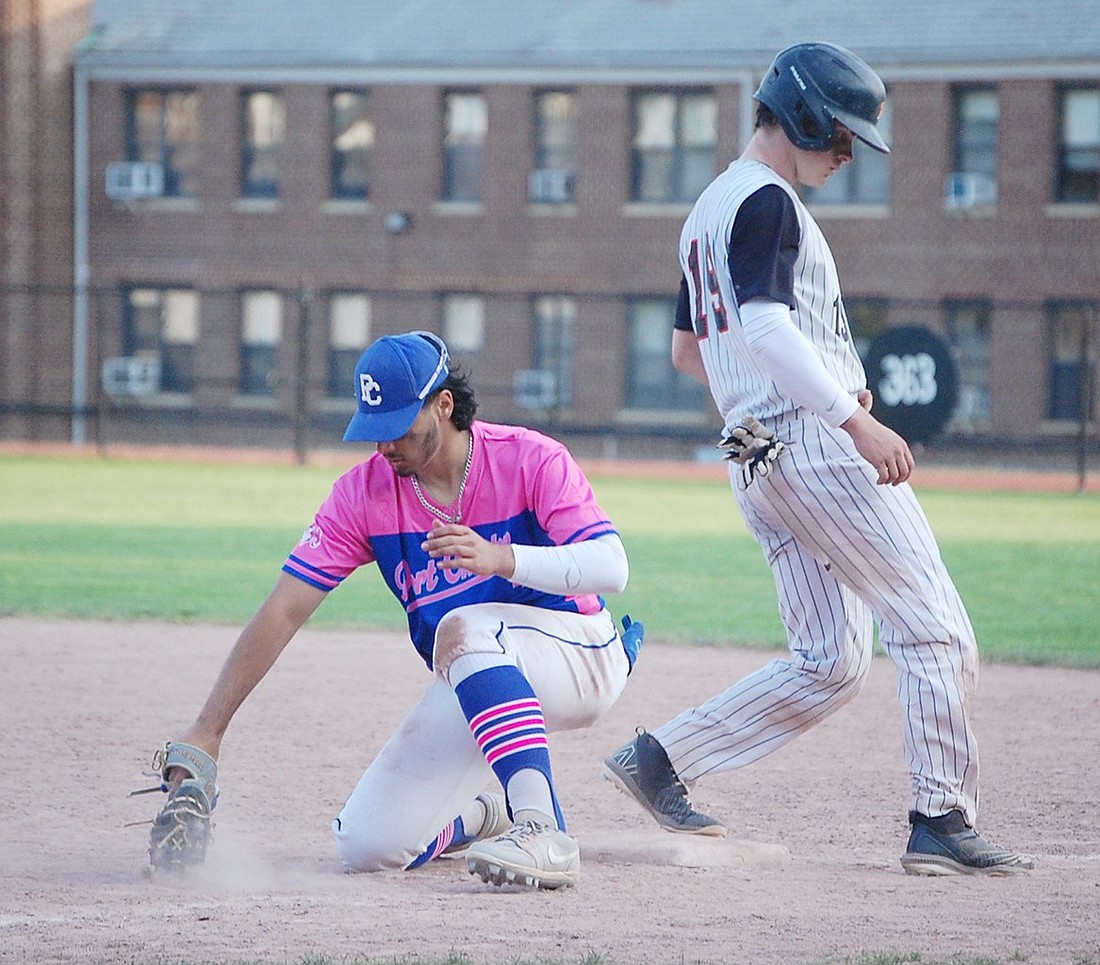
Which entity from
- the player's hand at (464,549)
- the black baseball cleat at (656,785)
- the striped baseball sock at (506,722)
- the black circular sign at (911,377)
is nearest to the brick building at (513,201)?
the black circular sign at (911,377)

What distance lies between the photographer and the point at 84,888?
4656 millimetres

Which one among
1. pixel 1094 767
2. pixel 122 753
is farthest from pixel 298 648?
pixel 1094 767

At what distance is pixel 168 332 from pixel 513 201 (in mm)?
6815

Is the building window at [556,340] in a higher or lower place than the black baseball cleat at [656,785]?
higher

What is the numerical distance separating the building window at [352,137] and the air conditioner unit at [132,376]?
14.9 feet

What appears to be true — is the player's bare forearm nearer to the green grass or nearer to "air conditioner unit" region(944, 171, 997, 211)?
the green grass

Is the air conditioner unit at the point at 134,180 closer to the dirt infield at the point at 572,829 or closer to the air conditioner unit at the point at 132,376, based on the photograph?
the air conditioner unit at the point at 132,376

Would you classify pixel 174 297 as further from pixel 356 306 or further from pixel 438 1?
pixel 438 1

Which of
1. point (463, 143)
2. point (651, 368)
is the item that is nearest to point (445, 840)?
point (651, 368)

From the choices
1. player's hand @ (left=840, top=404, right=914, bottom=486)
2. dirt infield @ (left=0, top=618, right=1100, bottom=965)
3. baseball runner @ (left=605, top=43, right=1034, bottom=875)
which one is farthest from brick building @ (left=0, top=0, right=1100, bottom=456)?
player's hand @ (left=840, top=404, right=914, bottom=486)

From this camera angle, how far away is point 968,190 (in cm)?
2970

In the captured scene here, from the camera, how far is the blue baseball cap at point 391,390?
4594 mm

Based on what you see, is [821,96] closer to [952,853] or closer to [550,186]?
[952,853]

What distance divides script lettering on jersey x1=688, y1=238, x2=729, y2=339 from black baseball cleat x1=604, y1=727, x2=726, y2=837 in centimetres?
118
